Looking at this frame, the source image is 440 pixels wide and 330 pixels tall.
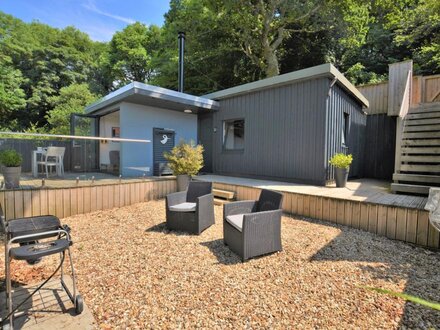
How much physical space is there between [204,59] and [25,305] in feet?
47.3

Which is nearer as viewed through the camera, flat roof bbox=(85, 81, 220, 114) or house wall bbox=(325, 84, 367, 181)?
house wall bbox=(325, 84, 367, 181)

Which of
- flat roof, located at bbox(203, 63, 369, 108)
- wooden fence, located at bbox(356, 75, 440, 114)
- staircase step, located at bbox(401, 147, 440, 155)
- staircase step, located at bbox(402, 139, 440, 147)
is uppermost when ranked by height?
wooden fence, located at bbox(356, 75, 440, 114)

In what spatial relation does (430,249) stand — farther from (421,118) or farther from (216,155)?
(216,155)

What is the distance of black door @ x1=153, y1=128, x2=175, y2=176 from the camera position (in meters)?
7.00

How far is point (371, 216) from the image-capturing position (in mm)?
3826

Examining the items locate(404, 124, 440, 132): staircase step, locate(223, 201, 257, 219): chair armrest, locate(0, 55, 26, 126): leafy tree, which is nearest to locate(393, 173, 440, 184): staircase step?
locate(404, 124, 440, 132): staircase step

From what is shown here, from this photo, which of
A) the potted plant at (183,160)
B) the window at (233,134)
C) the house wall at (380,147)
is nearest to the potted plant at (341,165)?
the window at (233,134)

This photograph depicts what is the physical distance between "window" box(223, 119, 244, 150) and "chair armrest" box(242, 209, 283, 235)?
4.57 m

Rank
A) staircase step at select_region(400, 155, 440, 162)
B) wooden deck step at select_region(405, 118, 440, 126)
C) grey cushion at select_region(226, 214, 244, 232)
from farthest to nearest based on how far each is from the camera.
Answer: wooden deck step at select_region(405, 118, 440, 126)
staircase step at select_region(400, 155, 440, 162)
grey cushion at select_region(226, 214, 244, 232)

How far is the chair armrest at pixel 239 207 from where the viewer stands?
333cm

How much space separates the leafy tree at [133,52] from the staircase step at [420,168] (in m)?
21.2

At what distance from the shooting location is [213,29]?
12.2 meters

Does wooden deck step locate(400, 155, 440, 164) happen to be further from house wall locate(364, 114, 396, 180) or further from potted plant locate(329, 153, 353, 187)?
house wall locate(364, 114, 396, 180)

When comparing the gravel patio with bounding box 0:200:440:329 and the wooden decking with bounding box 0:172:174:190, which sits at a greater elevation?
the wooden decking with bounding box 0:172:174:190
